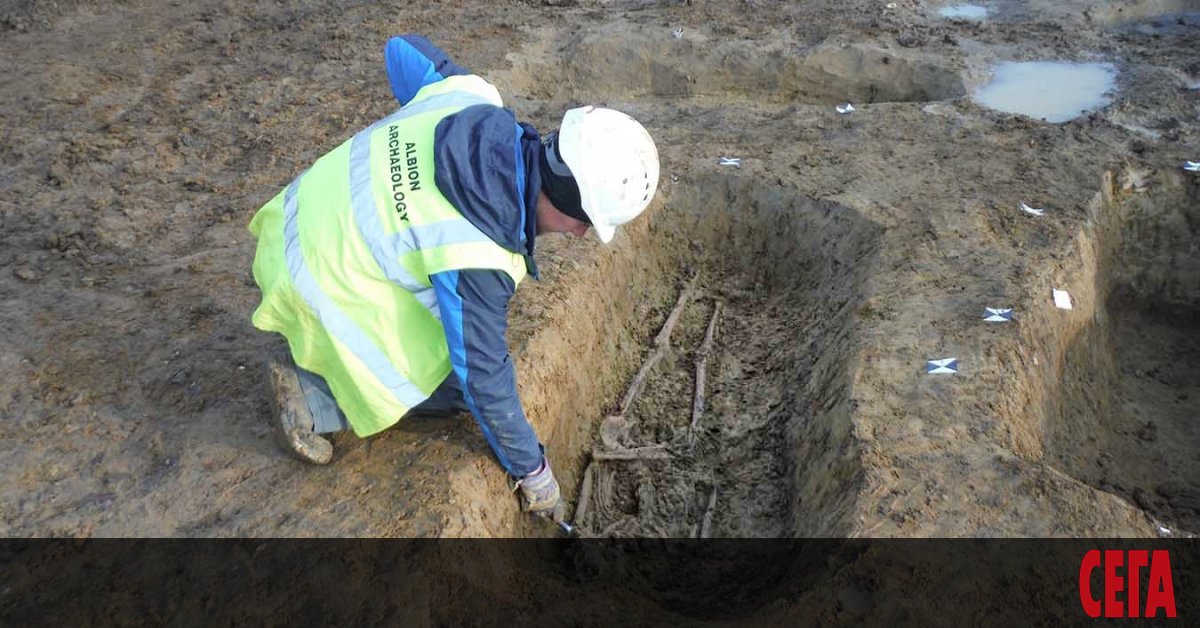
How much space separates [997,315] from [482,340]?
2.80 metres

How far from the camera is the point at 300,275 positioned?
3020 mm

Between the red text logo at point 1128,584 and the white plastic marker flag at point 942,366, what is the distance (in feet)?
3.51

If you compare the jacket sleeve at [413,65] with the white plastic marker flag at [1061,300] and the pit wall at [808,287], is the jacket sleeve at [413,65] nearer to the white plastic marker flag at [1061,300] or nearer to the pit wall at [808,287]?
the pit wall at [808,287]

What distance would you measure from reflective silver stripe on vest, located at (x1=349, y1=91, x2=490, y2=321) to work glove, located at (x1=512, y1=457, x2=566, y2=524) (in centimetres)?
82

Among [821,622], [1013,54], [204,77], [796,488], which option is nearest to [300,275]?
[821,622]

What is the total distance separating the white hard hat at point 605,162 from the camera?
2.81 m

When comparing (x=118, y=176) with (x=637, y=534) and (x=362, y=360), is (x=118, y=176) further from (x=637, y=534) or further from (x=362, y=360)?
(x=637, y=534)

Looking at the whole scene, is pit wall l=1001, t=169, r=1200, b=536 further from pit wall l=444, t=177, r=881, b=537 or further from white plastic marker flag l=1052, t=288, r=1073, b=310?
pit wall l=444, t=177, r=881, b=537

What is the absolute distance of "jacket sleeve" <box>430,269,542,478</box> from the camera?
2.80 metres

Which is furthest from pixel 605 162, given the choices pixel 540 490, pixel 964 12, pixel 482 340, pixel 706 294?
pixel 964 12

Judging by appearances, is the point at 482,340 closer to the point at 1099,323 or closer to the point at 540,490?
the point at 540,490

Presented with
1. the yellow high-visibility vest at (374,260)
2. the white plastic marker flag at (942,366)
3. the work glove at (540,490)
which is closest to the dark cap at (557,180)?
the yellow high-visibility vest at (374,260)

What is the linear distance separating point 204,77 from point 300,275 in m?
5.33

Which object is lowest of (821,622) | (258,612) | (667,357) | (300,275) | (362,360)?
(667,357)
